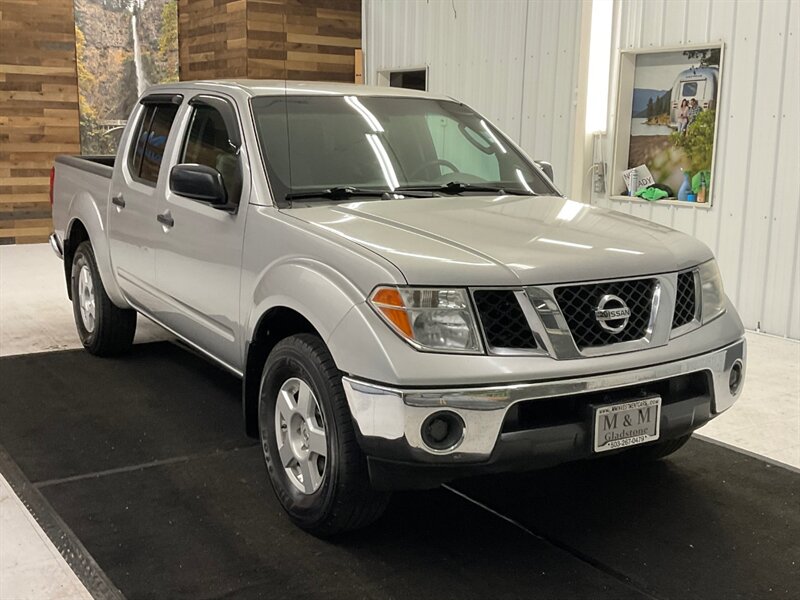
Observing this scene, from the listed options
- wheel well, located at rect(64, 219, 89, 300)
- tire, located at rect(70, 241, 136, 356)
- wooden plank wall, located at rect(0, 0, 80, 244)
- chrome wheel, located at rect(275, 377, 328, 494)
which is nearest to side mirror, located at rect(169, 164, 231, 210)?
chrome wheel, located at rect(275, 377, 328, 494)

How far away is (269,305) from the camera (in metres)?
3.46

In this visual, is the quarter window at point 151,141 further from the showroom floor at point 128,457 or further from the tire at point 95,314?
the showroom floor at point 128,457

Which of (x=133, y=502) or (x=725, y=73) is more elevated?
(x=725, y=73)

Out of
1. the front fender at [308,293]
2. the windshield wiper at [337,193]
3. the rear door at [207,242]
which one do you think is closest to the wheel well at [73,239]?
the rear door at [207,242]

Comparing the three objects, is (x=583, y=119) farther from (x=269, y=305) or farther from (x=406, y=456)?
(x=406, y=456)

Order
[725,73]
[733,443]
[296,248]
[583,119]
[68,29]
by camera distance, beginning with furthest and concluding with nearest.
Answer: [68,29] → [583,119] → [725,73] → [733,443] → [296,248]

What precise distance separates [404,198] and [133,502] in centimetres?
165

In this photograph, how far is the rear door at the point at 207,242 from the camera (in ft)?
12.7

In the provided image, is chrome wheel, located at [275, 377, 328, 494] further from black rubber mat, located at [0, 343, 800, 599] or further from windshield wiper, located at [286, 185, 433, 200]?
windshield wiper, located at [286, 185, 433, 200]

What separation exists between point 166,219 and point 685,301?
8.03 ft

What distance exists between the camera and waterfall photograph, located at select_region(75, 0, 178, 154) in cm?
1221

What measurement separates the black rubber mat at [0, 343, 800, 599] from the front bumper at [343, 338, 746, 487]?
42 cm

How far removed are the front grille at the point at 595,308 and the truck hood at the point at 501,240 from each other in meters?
A: 0.04

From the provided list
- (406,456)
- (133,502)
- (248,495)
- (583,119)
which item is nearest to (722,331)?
(406,456)
